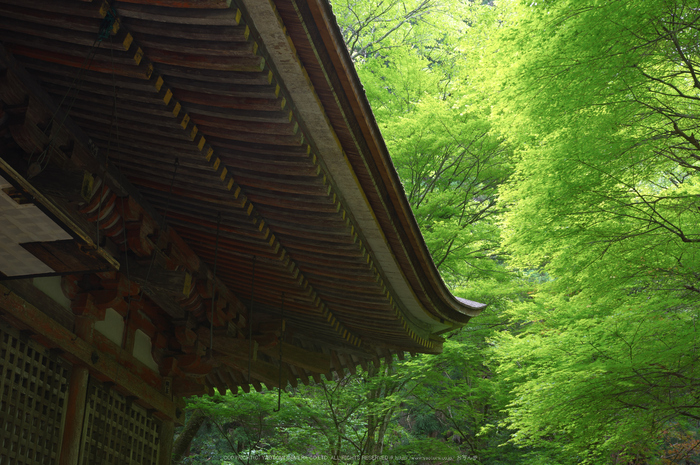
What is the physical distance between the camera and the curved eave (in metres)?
2.55

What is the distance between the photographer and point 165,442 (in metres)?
5.49

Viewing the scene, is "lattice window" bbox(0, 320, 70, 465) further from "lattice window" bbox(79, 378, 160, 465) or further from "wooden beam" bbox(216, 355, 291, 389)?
"wooden beam" bbox(216, 355, 291, 389)

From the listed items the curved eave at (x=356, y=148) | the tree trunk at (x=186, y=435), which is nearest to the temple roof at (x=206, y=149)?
the curved eave at (x=356, y=148)

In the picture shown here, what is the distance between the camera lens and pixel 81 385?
13.6 ft

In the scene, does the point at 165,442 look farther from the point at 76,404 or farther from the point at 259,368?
the point at 76,404

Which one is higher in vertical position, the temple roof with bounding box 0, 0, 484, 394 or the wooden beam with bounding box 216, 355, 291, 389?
the temple roof with bounding box 0, 0, 484, 394

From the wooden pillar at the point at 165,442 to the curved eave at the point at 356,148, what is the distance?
2702 mm

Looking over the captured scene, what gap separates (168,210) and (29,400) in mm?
1598

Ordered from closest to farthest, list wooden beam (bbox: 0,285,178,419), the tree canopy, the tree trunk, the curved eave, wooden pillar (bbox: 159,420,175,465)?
the curved eave → wooden beam (bbox: 0,285,178,419) → wooden pillar (bbox: 159,420,175,465) → the tree canopy → the tree trunk

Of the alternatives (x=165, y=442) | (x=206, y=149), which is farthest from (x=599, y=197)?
(x=165, y=442)

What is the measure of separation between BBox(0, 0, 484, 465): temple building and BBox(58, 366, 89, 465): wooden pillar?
15 mm

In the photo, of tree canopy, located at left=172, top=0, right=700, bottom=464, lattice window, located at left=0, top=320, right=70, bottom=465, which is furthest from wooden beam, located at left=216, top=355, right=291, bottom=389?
tree canopy, located at left=172, top=0, right=700, bottom=464

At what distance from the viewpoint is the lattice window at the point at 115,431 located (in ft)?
14.1

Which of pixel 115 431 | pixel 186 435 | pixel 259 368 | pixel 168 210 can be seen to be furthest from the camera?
pixel 186 435
